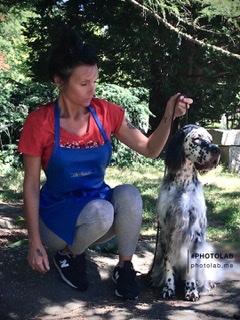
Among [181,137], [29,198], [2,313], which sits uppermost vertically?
[181,137]

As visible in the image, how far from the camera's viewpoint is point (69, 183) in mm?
3002

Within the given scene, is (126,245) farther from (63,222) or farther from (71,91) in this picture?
(71,91)

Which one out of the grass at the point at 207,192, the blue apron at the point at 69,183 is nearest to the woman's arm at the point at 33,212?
the blue apron at the point at 69,183

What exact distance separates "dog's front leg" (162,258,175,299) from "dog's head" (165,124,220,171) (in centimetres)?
58

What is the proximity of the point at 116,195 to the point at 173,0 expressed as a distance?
2.76 meters

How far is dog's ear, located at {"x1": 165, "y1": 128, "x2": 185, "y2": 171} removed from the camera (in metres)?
3.00

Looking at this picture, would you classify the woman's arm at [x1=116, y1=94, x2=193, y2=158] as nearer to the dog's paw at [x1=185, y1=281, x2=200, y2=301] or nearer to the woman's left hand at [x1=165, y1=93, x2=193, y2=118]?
the woman's left hand at [x1=165, y1=93, x2=193, y2=118]

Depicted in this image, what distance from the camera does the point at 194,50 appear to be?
11070 mm

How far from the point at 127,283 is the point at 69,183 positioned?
67 centimetres

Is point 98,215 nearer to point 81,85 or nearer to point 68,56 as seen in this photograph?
point 81,85

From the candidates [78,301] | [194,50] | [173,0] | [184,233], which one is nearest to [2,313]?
[78,301]

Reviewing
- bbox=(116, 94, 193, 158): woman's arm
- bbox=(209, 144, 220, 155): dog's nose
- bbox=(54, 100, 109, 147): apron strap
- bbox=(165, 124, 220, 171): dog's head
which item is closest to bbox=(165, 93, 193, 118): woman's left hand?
bbox=(116, 94, 193, 158): woman's arm

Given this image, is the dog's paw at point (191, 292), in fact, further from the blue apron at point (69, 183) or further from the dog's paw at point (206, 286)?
the blue apron at point (69, 183)

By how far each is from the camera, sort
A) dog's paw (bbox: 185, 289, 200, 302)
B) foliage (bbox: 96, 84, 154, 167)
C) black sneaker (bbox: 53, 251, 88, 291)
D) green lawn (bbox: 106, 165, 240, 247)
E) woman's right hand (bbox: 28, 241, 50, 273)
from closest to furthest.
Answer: woman's right hand (bbox: 28, 241, 50, 273) < dog's paw (bbox: 185, 289, 200, 302) < black sneaker (bbox: 53, 251, 88, 291) < green lawn (bbox: 106, 165, 240, 247) < foliage (bbox: 96, 84, 154, 167)
